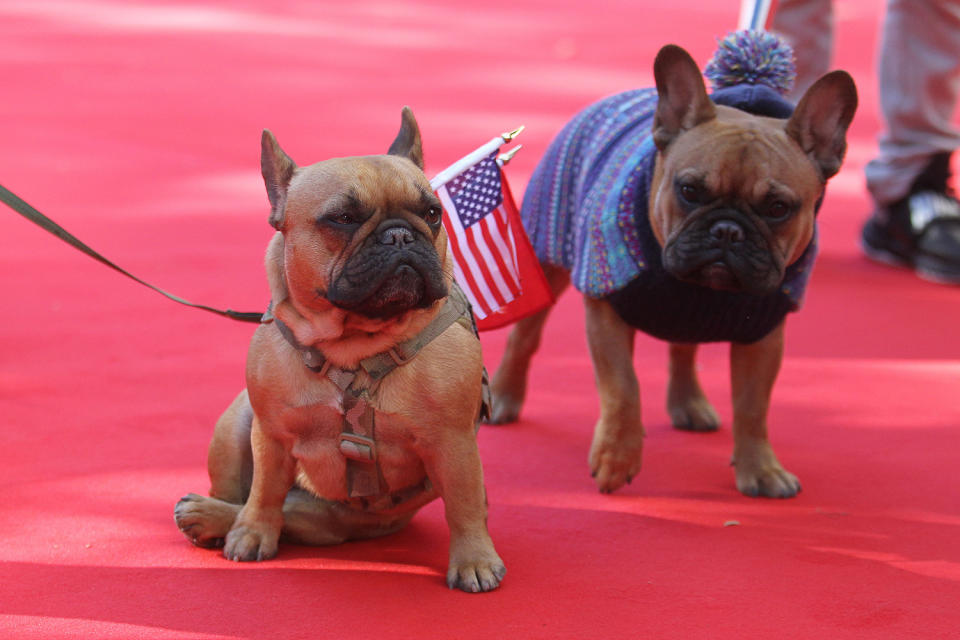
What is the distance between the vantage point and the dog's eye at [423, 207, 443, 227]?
9.25ft

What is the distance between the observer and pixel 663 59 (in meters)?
3.63

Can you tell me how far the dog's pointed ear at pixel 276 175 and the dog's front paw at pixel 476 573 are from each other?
92 centimetres

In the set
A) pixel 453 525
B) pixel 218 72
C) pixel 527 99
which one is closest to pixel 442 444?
pixel 453 525

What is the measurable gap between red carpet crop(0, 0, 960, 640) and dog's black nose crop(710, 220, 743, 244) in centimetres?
82

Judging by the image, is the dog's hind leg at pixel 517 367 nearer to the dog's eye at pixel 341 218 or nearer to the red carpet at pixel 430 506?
the red carpet at pixel 430 506

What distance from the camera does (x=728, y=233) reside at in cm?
336

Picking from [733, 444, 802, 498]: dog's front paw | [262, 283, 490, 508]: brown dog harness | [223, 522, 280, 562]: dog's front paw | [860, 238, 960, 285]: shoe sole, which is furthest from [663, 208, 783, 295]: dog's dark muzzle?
[860, 238, 960, 285]: shoe sole

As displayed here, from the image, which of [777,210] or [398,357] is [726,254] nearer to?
[777,210]

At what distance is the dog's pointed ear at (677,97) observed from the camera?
361 cm

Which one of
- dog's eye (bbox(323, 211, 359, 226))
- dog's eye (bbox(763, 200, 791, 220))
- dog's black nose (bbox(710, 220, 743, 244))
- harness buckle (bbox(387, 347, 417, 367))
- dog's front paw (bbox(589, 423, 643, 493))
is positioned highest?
dog's eye (bbox(323, 211, 359, 226))

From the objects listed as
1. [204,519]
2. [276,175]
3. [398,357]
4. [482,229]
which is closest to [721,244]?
[482,229]

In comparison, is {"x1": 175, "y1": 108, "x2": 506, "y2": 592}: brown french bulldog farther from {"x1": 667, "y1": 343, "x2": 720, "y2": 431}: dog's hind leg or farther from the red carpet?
{"x1": 667, "y1": 343, "x2": 720, "y2": 431}: dog's hind leg

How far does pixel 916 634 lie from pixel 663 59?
1.84 metres

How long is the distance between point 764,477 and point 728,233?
2.75 feet
